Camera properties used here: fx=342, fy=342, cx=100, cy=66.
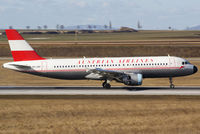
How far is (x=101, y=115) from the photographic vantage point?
29.5 metres

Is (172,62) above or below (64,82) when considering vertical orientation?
above

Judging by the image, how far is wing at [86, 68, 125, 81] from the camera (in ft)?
139

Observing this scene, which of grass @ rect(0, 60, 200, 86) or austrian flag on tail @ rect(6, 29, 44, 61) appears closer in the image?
austrian flag on tail @ rect(6, 29, 44, 61)

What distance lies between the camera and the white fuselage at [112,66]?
4362cm

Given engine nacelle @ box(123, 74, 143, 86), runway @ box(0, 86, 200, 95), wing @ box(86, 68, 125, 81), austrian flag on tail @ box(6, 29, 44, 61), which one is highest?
austrian flag on tail @ box(6, 29, 44, 61)

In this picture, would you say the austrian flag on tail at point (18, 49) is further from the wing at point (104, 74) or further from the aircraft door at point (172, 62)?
the aircraft door at point (172, 62)

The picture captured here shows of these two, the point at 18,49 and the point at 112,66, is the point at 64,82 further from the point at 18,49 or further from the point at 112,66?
the point at 112,66

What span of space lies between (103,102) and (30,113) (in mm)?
7549

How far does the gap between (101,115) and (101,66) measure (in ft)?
50.4

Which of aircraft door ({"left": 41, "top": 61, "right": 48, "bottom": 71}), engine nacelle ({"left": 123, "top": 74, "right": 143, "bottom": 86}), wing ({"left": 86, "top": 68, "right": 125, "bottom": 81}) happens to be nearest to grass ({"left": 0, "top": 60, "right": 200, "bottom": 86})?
wing ({"left": 86, "top": 68, "right": 125, "bottom": 81})

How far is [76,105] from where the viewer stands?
3291 cm

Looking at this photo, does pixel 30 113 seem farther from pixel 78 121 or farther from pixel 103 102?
pixel 103 102

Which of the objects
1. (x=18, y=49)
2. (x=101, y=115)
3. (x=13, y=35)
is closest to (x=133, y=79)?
(x=101, y=115)

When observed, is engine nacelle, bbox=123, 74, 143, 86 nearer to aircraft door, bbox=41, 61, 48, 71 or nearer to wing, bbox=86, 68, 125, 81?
wing, bbox=86, 68, 125, 81
